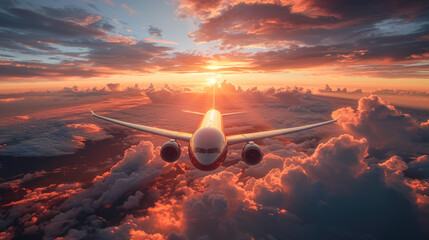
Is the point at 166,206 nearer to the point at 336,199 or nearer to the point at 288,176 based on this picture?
the point at 288,176

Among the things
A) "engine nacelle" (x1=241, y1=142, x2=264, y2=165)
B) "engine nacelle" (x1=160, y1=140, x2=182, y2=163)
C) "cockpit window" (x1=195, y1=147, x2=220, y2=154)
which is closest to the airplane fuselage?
"cockpit window" (x1=195, y1=147, x2=220, y2=154)

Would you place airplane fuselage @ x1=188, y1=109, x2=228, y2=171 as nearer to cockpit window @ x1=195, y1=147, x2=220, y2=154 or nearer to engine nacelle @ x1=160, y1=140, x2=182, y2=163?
cockpit window @ x1=195, y1=147, x2=220, y2=154

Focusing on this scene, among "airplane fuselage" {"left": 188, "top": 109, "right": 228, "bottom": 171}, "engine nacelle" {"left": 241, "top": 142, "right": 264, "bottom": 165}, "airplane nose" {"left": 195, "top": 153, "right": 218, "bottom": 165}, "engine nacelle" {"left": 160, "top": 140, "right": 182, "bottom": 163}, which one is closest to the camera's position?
"airplane nose" {"left": 195, "top": 153, "right": 218, "bottom": 165}

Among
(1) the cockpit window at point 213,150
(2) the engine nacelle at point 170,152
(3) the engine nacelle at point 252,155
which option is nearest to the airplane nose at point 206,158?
(1) the cockpit window at point 213,150

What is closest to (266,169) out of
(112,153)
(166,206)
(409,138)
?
(166,206)

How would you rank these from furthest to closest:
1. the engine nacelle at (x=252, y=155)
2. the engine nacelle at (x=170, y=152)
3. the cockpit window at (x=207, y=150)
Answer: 1. the engine nacelle at (x=170, y=152)
2. the engine nacelle at (x=252, y=155)
3. the cockpit window at (x=207, y=150)

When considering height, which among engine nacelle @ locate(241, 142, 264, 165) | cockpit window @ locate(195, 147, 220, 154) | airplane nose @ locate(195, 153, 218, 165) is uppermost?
cockpit window @ locate(195, 147, 220, 154)

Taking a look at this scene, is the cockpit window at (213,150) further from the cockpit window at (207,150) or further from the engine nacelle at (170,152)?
the engine nacelle at (170,152)

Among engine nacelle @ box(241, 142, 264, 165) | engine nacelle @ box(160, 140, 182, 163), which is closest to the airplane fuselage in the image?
engine nacelle @ box(160, 140, 182, 163)

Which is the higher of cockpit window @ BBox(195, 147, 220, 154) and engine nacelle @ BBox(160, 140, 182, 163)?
cockpit window @ BBox(195, 147, 220, 154)

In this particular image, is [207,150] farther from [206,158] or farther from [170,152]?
[170,152]

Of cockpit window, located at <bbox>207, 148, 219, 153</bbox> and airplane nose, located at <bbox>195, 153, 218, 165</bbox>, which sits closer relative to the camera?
airplane nose, located at <bbox>195, 153, 218, 165</bbox>

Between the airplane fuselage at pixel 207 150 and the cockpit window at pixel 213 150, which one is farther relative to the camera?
the cockpit window at pixel 213 150

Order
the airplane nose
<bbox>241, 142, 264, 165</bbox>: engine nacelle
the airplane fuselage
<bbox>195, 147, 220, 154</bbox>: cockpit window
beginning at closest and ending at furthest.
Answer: the airplane nose
the airplane fuselage
<bbox>195, 147, 220, 154</bbox>: cockpit window
<bbox>241, 142, 264, 165</bbox>: engine nacelle
